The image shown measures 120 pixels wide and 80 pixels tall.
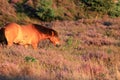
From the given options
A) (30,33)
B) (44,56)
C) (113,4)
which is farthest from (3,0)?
(44,56)

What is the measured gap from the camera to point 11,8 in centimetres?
6100

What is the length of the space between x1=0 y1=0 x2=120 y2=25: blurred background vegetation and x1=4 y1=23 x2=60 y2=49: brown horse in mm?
34694

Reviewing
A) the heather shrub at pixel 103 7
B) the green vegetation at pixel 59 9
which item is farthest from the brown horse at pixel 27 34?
the heather shrub at pixel 103 7

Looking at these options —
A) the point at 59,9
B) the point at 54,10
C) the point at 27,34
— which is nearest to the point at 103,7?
the point at 54,10

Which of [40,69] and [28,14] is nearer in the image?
[40,69]

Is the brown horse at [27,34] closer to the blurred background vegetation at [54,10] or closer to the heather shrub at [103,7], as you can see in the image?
the blurred background vegetation at [54,10]

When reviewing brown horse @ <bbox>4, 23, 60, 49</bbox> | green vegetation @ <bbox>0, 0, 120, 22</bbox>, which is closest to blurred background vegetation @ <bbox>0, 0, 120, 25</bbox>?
green vegetation @ <bbox>0, 0, 120, 22</bbox>

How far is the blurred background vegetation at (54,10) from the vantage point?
57.2m

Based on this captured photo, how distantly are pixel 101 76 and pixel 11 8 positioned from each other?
172 feet

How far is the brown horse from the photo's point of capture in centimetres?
1631

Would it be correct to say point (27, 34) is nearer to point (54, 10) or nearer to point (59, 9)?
point (54, 10)

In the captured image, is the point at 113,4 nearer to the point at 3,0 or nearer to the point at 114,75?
the point at 3,0

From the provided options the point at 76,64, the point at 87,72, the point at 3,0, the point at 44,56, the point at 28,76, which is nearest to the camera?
the point at 28,76

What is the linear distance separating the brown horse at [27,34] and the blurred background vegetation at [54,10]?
114ft
